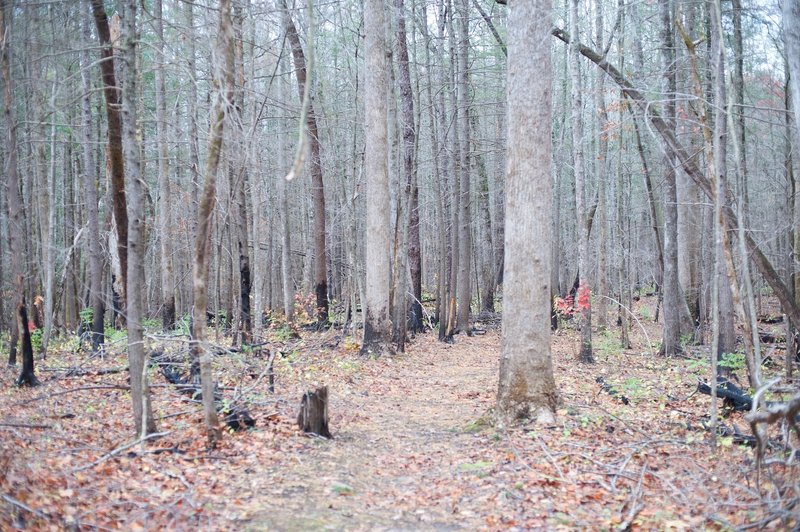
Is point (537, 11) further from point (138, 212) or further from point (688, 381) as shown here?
point (688, 381)

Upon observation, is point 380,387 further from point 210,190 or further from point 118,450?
point 210,190

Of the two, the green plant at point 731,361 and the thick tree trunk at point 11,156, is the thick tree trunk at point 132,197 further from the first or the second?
the green plant at point 731,361

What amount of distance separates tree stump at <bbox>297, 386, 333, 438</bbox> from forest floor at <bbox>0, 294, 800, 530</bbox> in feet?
0.47

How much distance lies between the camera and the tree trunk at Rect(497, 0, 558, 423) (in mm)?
7113

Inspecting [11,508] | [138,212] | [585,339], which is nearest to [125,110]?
[138,212]

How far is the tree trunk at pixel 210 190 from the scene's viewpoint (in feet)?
19.0

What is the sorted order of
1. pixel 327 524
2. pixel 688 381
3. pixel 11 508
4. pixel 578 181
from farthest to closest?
pixel 578 181
pixel 688 381
pixel 327 524
pixel 11 508

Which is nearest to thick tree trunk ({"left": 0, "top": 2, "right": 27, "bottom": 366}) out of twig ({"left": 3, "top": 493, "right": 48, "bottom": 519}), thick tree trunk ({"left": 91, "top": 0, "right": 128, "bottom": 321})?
thick tree trunk ({"left": 91, "top": 0, "right": 128, "bottom": 321})

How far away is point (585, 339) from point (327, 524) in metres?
9.96

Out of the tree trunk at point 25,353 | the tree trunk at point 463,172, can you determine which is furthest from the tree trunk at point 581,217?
the tree trunk at point 25,353

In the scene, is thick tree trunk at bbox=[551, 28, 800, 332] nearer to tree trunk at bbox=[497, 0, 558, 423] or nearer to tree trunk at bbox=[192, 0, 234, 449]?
tree trunk at bbox=[497, 0, 558, 423]

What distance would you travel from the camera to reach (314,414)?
273 inches

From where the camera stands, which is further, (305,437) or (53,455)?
(305,437)

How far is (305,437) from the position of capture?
6883 mm
